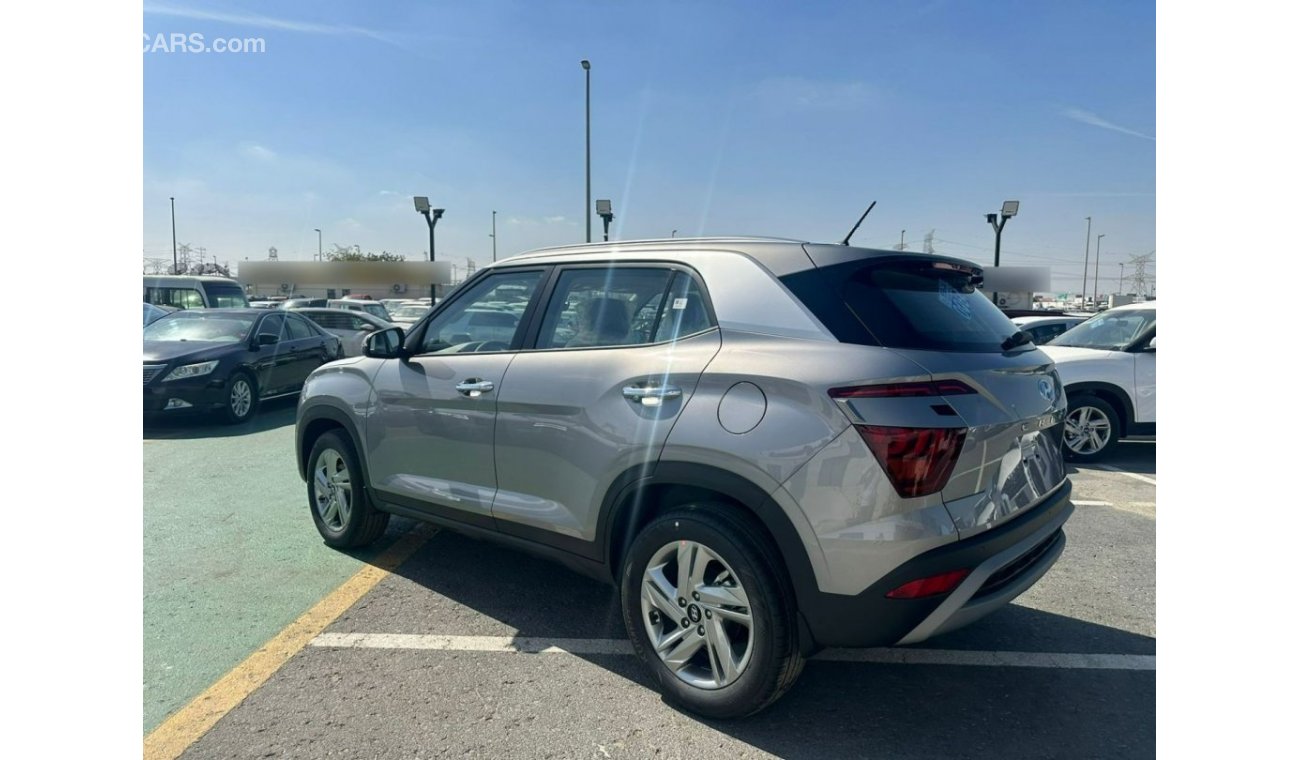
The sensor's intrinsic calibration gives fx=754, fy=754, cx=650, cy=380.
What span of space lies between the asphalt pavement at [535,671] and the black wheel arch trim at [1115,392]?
2.93 meters

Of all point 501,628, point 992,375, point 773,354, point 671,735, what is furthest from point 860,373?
point 501,628

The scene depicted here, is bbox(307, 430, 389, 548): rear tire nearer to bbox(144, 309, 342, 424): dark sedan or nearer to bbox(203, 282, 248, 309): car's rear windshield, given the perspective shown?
bbox(144, 309, 342, 424): dark sedan

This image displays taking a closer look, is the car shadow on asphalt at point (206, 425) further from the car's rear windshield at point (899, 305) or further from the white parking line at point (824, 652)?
the car's rear windshield at point (899, 305)

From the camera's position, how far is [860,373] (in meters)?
2.48

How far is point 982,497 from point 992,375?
0.44 metres

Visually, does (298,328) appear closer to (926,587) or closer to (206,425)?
(206,425)

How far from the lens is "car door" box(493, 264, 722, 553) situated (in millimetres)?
2930

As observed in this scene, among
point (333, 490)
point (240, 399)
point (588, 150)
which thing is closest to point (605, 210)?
point (588, 150)

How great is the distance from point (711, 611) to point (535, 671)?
91 cm

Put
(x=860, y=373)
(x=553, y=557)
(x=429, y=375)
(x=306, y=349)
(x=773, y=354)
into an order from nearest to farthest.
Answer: (x=860, y=373)
(x=773, y=354)
(x=553, y=557)
(x=429, y=375)
(x=306, y=349)

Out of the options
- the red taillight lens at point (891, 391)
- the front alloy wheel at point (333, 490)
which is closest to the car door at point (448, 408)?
the front alloy wheel at point (333, 490)

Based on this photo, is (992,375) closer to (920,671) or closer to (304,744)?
(920,671)

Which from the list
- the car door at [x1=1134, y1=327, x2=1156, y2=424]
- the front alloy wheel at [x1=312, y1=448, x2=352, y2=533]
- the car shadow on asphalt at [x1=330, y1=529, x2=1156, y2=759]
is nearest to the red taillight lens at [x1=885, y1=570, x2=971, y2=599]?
the car shadow on asphalt at [x1=330, y1=529, x2=1156, y2=759]

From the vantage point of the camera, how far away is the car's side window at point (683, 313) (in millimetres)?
2982
